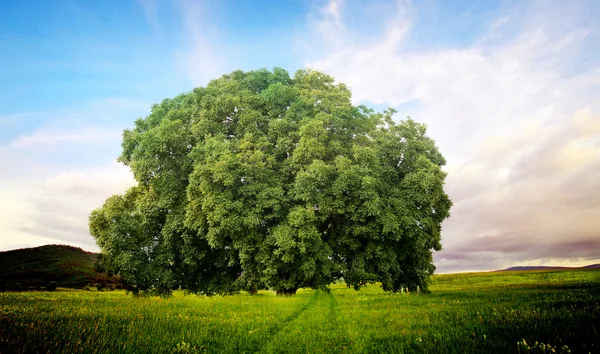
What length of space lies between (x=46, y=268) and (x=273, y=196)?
23.9 metres

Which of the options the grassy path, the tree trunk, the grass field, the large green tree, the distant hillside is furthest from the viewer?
the distant hillside

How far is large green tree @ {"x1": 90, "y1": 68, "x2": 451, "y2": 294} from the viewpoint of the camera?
82.9ft

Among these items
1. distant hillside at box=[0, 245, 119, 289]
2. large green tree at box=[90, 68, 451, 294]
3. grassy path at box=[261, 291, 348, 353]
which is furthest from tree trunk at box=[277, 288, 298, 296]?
distant hillside at box=[0, 245, 119, 289]

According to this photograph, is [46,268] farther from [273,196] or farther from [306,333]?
[306,333]

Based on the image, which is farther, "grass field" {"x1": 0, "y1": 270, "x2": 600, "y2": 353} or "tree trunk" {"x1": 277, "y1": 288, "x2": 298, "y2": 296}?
"tree trunk" {"x1": 277, "y1": 288, "x2": 298, "y2": 296}

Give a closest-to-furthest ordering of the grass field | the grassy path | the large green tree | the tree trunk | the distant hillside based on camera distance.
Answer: the grass field < the grassy path < the large green tree < the tree trunk < the distant hillside

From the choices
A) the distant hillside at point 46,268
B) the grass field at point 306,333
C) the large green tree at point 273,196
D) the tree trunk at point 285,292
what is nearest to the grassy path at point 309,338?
the grass field at point 306,333

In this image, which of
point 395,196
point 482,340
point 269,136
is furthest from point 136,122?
point 482,340

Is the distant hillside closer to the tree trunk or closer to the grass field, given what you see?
the tree trunk

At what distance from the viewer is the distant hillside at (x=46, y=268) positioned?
2891 centimetres

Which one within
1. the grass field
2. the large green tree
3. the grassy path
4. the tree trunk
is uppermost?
the large green tree

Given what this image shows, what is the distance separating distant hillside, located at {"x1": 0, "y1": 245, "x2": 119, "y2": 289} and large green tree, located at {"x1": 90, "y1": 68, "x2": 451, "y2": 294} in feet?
16.8

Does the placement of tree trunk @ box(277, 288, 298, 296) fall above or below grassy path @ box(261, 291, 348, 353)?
below

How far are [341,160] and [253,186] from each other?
7099 mm
